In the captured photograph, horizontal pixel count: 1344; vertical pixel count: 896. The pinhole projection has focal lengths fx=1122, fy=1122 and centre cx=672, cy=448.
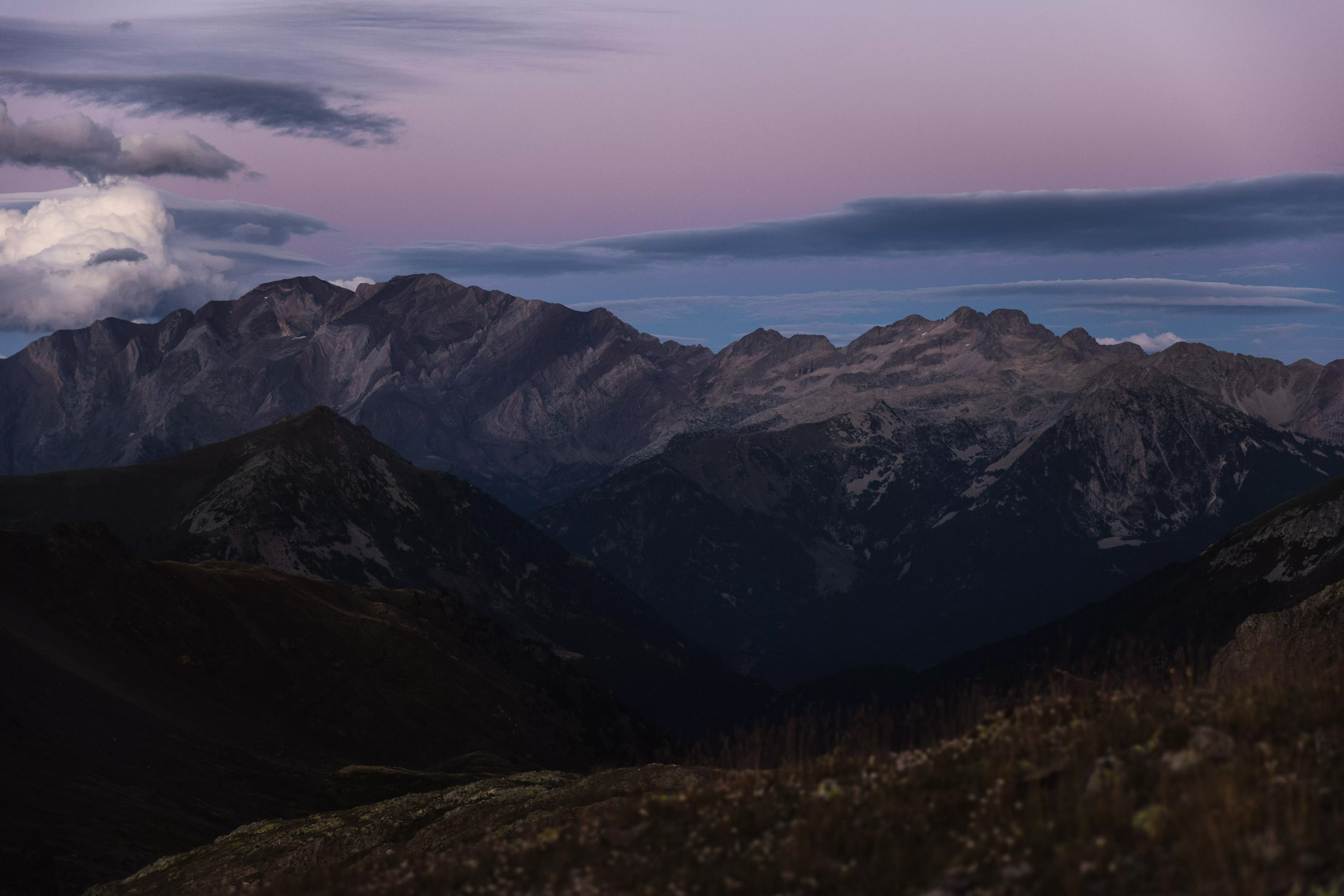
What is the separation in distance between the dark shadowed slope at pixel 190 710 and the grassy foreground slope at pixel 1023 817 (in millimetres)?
53715

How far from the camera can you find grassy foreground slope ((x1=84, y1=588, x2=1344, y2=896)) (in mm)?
18594

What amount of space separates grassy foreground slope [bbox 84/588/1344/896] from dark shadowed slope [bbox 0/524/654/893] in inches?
2115

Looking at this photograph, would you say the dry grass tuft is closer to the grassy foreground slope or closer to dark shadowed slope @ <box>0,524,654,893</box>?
the grassy foreground slope

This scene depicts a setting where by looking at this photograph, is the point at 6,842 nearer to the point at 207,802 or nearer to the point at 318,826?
the point at 318,826

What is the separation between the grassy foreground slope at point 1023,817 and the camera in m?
18.6

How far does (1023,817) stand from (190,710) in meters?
135

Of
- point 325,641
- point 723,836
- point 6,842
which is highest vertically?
point 723,836

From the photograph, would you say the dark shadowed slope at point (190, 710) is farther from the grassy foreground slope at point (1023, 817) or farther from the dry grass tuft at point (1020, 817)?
the dry grass tuft at point (1020, 817)

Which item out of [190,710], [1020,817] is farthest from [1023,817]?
[190,710]

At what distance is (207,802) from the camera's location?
97000 mm

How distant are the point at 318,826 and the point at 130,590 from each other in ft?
379

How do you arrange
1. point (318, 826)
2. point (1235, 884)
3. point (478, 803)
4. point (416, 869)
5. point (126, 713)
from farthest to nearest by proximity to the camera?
point (126, 713) < point (318, 826) < point (478, 803) < point (416, 869) < point (1235, 884)

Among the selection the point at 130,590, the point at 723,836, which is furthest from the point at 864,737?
the point at 130,590

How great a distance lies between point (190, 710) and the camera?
449 feet
